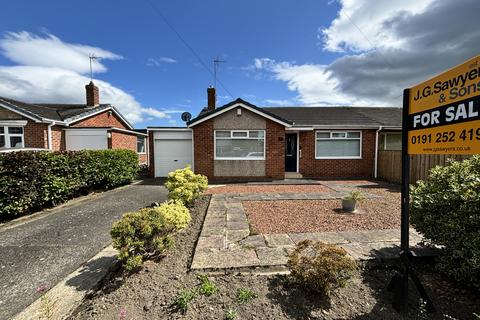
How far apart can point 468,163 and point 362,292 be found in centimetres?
225

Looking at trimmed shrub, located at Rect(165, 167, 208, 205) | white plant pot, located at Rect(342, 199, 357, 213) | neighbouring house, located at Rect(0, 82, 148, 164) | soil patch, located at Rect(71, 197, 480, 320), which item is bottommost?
soil patch, located at Rect(71, 197, 480, 320)

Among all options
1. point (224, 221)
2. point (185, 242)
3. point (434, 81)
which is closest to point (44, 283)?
point (185, 242)

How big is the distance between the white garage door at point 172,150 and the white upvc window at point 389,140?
10.7 meters

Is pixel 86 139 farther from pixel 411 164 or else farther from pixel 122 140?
pixel 411 164

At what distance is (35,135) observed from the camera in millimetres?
12352

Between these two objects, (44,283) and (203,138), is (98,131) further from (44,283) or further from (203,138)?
(44,283)

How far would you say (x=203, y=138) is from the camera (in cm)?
1082

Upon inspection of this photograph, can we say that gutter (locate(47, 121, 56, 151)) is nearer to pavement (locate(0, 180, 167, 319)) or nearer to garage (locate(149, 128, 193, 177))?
garage (locate(149, 128, 193, 177))

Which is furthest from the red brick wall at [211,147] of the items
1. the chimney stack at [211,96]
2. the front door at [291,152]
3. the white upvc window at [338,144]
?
the chimney stack at [211,96]

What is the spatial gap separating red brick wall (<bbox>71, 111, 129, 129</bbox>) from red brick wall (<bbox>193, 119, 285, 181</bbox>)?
8.98 meters

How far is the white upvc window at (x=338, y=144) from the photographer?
12242 mm

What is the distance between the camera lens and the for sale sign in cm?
201

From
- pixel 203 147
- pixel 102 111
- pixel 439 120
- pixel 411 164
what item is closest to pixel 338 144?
pixel 411 164

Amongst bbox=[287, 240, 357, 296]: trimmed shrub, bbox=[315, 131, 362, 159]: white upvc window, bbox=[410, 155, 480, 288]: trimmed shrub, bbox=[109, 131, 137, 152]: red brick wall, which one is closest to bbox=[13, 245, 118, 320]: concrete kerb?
bbox=[287, 240, 357, 296]: trimmed shrub
